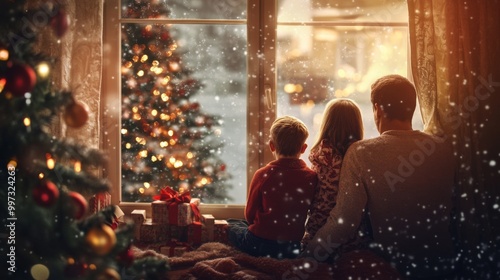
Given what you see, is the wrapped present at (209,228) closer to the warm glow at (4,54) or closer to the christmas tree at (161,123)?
the christmas tree at (161,123)

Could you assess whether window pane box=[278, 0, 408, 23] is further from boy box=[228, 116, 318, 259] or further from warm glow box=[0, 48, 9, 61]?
warm glow box=[0, 48, 9, 61]

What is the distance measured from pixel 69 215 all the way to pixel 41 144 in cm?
18

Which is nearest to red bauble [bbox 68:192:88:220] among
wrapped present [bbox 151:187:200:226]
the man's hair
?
wrapped present [bbox 151:187:200:226]

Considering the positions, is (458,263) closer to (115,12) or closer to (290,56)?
(290,56)

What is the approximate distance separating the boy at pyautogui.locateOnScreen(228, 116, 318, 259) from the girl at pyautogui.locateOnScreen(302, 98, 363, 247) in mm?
45

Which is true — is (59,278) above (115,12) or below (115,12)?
below

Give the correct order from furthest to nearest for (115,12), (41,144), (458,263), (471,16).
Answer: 1. (115,12)
2. (471,16)
3. (458,263)
4. (41,144)

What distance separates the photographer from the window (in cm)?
252

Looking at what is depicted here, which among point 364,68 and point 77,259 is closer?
point 77,259

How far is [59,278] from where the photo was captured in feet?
3.79

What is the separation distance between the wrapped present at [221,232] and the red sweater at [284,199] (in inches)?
8.7

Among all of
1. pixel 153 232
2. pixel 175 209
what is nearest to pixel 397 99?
pixel 175 209

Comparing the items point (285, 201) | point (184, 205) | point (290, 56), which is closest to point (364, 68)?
point (290, 56)

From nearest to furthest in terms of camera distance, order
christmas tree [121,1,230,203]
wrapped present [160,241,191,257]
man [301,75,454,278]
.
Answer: man [301,75,454,278] < wrapped present [160,241,191,257] < christmas tree [121,1,230,203]
